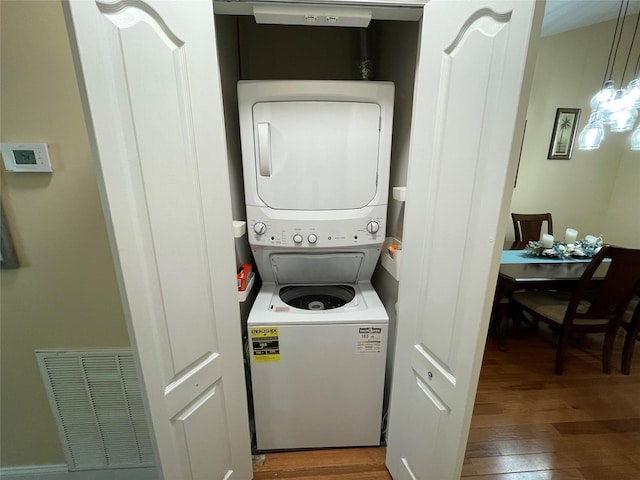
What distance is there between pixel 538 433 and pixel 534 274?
102 cm

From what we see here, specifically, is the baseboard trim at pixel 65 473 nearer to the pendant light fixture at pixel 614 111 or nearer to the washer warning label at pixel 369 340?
the washer warning label at pixel 369 340

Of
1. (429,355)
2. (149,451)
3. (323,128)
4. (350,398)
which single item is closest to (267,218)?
(323,128)

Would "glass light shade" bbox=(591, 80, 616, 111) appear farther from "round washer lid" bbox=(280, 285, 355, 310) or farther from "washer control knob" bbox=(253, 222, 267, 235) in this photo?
"washer control knob" bbox=(253, 222, 267, 235)

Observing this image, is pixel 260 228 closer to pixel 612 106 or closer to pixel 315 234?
pixel 315 234

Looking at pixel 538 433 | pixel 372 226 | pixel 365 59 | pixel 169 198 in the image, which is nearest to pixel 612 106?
pixel 365 59

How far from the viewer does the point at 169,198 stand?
2.57 ft

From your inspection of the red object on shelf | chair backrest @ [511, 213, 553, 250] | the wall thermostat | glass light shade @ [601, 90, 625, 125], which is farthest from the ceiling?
the wall thermostat

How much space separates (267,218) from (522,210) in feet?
10.3

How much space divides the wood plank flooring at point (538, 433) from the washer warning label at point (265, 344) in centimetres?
65

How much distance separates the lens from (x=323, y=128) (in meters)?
1.21

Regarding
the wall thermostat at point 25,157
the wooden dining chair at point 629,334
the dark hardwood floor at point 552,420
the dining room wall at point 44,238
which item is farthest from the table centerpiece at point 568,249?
the wall thermostat at point 25,157

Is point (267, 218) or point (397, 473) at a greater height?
point (267, 218)

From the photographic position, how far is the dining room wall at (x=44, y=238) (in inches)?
36.5

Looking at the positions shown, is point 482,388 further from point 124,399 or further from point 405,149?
point 124,399
